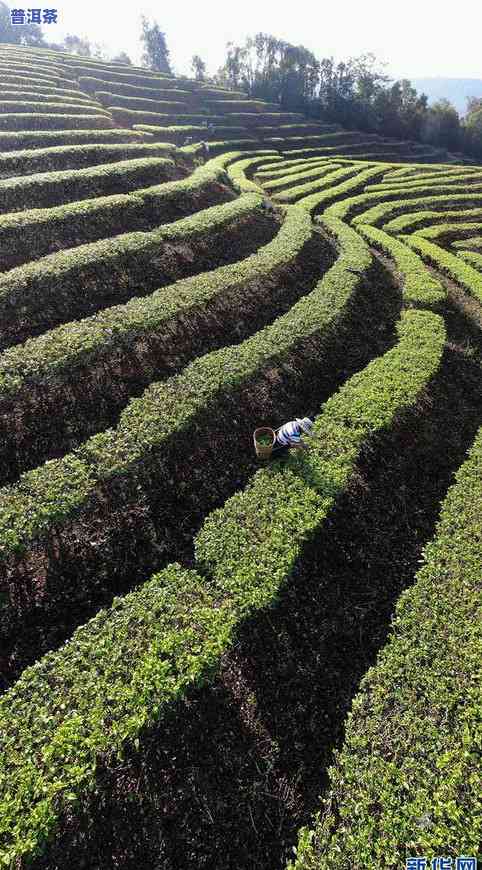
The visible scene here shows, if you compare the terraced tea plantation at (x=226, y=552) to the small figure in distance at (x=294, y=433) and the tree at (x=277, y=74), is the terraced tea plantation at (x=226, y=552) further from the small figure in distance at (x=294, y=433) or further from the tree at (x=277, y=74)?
the tree at (x=277, y=74)

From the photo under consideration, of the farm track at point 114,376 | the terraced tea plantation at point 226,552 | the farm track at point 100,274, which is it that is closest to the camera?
the terraced tea plantation at point 226,552

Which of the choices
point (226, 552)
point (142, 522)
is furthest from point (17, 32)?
point (226, 552)

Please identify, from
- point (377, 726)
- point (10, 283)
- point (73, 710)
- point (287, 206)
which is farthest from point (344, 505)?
point (287, 206)

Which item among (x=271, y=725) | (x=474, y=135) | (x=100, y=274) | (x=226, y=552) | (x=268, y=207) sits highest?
(x=474, y=135)

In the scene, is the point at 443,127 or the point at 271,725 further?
the point at 443,127

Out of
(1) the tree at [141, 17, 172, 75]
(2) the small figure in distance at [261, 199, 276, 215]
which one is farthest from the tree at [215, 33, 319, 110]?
(2) the small figure in distance at [261, 199, 276, 215]

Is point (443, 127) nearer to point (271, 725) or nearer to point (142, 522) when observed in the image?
point (142, 522)

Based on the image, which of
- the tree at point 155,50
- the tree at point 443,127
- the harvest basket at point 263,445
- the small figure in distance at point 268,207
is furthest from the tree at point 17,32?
the harvest basket at point 263,445
